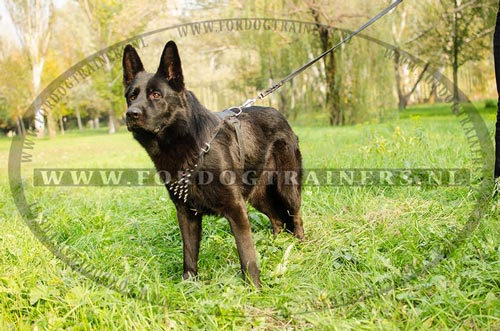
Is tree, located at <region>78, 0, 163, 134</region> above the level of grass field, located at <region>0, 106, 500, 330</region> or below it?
above

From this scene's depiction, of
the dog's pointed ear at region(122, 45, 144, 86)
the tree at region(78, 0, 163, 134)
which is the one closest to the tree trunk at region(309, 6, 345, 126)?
the tree at region(78, 0, 163, 134)

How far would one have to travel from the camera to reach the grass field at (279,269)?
2.23 metres

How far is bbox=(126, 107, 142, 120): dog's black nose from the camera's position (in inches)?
99.3

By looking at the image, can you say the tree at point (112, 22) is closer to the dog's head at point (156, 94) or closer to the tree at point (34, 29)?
the tree at point (34, 29)

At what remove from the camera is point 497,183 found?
10.7 feet

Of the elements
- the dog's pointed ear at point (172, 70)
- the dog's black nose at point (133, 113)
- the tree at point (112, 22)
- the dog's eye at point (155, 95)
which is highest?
the tree at point (112, 22)

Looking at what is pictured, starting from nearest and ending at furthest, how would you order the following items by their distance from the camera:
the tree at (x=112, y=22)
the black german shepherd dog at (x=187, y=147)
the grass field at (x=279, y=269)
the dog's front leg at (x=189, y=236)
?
the grass field at (x=279, y=269)
the black german shepherd dog at (x=187, y=147)
the dog's front leg at (x=189, y=236)
the tree at (x=112, y=22)

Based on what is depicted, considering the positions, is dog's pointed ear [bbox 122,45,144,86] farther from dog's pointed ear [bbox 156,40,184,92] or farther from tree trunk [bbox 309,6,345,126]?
tree trunk [bbox 309,6,345,126]

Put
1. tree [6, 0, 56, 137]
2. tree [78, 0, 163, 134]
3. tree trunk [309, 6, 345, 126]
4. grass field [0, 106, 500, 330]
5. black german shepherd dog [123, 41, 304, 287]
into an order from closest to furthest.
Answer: grass field [0, 106, 500, 330]
black german shepherd dog [123, 41, 304, 287]
tree [78, 0, 163, 134]
tree trunk [309, 6, 345, 126]
tree [6, 0, 56, 137]

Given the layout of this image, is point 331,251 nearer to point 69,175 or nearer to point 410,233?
point 410,233

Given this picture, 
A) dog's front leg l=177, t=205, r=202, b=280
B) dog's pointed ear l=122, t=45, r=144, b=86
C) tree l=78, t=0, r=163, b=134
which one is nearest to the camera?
dog's pointed ear l=122, t=45, r=144, b=86

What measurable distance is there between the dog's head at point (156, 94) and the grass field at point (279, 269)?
94 cm

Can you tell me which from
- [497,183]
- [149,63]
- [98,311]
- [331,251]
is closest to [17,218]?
[98,311]

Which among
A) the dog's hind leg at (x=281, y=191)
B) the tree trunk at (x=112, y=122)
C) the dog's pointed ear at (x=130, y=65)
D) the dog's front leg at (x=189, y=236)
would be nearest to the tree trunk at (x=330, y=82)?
the dog's hind leg at (x=281, y=191)
